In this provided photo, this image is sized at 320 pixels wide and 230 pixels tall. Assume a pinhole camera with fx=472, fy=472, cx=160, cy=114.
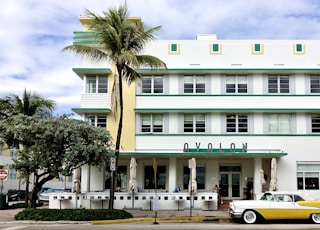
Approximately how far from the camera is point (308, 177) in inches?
1200

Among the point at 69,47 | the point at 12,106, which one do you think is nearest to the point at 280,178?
the point at 69,47

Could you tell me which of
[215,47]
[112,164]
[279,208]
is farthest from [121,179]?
[279,208]

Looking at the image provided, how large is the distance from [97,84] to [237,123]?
32.0 ft

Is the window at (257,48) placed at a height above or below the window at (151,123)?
above

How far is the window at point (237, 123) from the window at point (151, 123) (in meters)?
4.53

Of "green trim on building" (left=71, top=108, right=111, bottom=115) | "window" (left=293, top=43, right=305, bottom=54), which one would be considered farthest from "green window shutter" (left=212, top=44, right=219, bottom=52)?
"green trim on building" (left=71, top=108, right=111, bottom=115)

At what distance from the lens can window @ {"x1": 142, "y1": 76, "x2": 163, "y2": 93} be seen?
31.9 metres

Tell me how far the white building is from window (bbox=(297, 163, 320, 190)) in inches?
2.4

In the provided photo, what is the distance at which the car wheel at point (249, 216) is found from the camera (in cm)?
2088

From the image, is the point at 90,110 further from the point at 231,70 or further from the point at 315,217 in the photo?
the point at 315,217

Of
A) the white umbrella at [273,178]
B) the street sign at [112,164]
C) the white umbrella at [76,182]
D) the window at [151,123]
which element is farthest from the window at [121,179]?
the white umbrella at [273,178]

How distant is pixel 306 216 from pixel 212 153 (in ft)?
30.3

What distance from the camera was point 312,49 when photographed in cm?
3180

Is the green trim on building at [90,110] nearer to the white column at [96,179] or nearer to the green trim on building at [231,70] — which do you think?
the green trim on building at [231,70]
